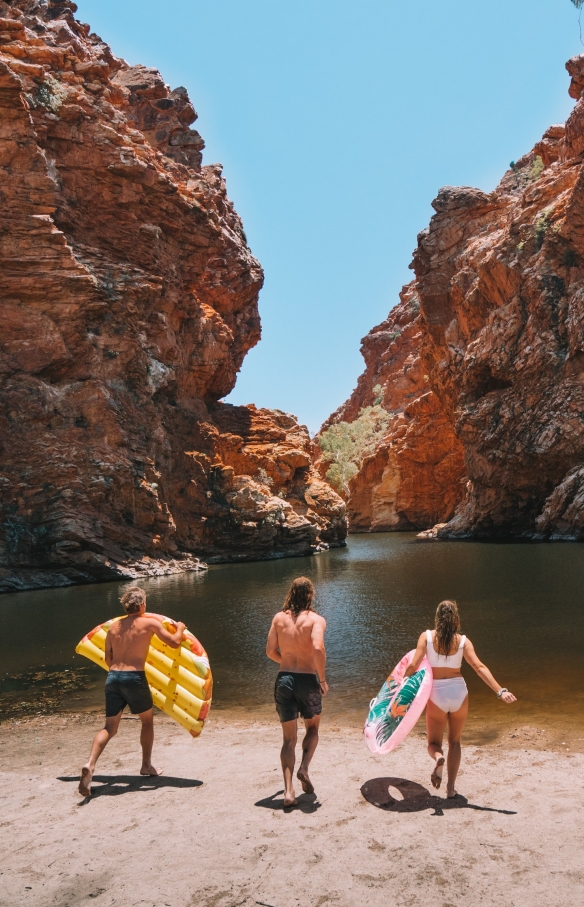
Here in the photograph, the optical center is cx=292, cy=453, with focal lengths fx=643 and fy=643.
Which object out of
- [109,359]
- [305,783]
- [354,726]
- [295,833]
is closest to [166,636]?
[305,783]

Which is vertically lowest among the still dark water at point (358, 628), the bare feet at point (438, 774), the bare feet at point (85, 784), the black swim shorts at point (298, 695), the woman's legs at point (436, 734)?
the still dark water at point (358, 628)

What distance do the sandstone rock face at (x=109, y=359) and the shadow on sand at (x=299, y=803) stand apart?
85.2 ft

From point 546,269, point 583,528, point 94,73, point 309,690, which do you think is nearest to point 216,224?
point 94,73

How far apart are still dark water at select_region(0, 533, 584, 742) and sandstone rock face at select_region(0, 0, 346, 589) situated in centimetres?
629

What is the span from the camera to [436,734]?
5367mm

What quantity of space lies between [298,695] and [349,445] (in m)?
70.8

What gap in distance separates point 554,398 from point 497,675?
34317 millimetres

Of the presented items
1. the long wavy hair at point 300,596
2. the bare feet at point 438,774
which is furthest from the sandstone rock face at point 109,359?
the bare feet at point 438,774

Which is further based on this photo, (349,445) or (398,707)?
(349,445)

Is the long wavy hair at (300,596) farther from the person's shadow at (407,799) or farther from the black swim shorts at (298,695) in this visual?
the person's shadow at (407,799)

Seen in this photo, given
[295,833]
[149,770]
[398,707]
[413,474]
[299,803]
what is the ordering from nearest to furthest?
[295,833], [299,803], [398,707], [149,770], [413,474]

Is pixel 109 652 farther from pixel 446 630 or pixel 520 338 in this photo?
pixel 520 338

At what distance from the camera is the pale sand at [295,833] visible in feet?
12.0

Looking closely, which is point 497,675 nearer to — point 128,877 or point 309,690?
point 309,690
